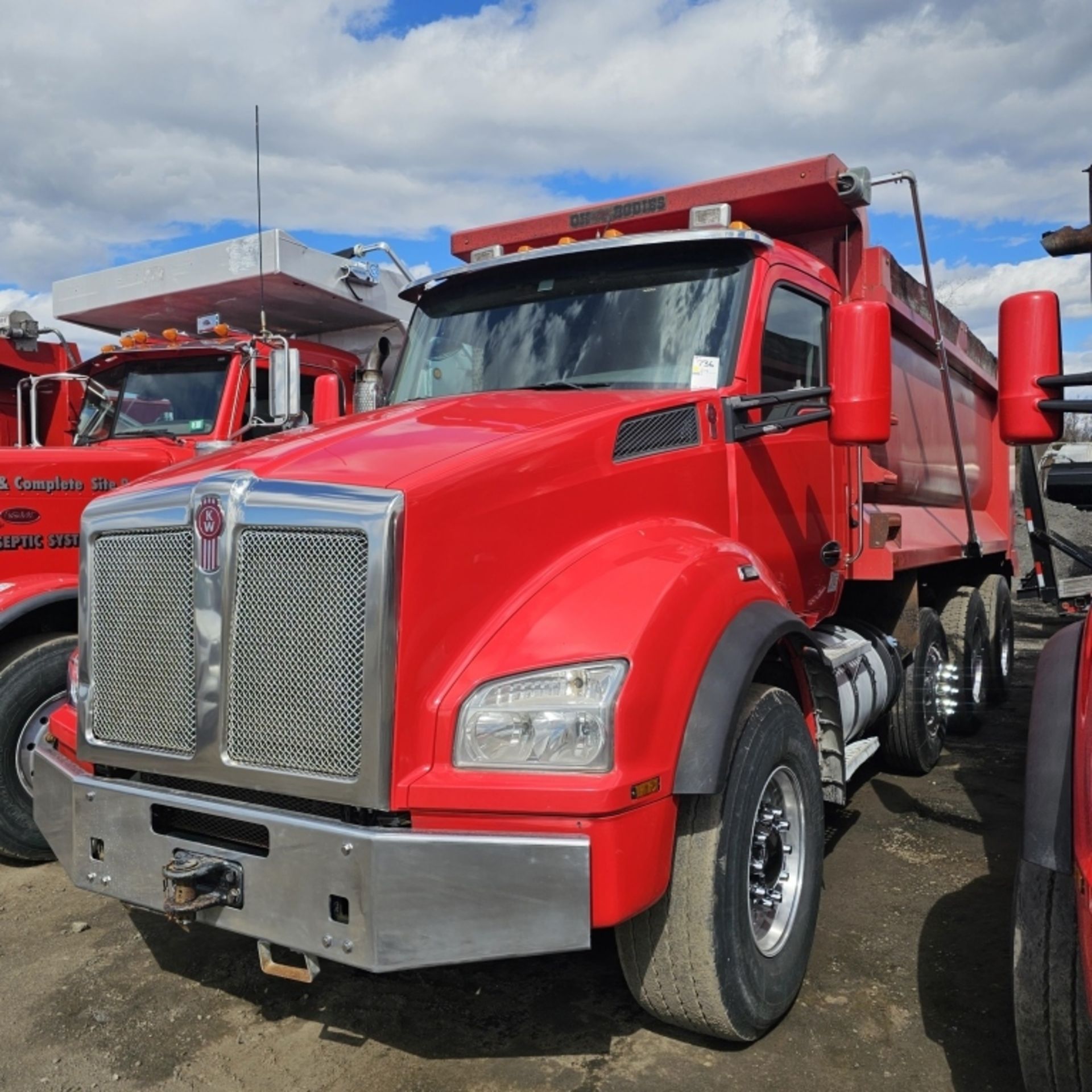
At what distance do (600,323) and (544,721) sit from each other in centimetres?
198

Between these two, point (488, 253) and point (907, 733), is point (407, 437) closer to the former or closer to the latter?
point (488, 253)

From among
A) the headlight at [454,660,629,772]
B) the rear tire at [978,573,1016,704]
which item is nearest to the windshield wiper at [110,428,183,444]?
the headlight at [454,660,629,772]

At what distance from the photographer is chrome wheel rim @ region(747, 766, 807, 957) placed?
3.08 metres

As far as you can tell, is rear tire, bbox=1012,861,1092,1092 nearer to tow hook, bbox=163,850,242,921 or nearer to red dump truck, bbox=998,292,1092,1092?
red dump truck, bbox=998,292,1092,1092

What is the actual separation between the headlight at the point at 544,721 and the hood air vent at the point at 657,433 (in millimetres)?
897

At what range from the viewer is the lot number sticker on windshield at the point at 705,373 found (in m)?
3.61

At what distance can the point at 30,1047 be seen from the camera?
10.1 ft

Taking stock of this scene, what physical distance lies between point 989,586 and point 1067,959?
5.88m

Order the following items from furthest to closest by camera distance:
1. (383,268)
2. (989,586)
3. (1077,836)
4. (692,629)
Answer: (989,586) → (383,268) → (692,629) → (1077,836)

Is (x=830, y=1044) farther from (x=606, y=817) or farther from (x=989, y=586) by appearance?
(x=989, y=586)

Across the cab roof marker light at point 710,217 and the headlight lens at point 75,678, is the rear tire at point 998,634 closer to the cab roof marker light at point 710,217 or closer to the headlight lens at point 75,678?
the cab roof marker light at point 710,217

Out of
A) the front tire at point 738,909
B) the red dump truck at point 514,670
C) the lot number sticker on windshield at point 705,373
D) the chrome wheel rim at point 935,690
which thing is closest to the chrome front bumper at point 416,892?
the red dump truck at point 514,670

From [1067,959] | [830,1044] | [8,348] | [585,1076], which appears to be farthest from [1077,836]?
[8,348]

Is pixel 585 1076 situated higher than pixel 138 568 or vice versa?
pixel 138 568
